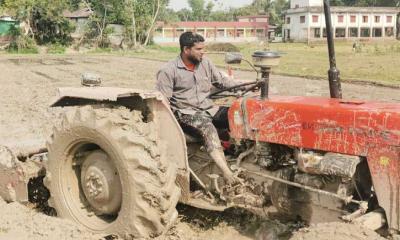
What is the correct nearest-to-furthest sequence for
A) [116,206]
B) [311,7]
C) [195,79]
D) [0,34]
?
[116,206] < [195,79] < [0,34] < [311,7]

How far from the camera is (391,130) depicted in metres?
3.28

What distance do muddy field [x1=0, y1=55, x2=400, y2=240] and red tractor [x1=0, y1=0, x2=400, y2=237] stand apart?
0.99ft

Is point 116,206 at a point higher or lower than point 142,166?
lower

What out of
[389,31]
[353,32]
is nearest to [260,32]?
[353,32]

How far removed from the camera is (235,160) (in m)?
4.14

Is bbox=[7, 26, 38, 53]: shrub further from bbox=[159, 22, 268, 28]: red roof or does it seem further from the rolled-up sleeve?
the rolled-up sleeve

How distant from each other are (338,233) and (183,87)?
1.83 m

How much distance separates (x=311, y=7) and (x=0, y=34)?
40.6 m

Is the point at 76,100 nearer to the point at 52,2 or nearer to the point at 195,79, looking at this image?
the point at 195,79

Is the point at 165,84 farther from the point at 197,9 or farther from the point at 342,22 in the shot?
the point at 197,9

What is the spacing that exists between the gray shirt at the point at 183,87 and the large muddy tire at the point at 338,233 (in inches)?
58.3

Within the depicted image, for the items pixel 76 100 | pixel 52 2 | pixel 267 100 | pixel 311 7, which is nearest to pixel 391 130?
pixel 267 100

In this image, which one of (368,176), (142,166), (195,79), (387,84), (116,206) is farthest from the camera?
(387,84)

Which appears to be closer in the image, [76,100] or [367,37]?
[76,100]
